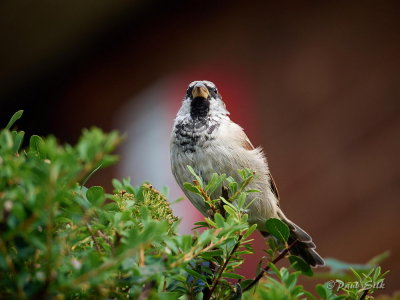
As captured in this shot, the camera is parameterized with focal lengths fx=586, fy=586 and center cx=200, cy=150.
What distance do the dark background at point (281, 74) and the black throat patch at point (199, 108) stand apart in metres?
1.30

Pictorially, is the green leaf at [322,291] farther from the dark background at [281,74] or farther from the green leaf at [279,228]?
the dark background at [281,74]

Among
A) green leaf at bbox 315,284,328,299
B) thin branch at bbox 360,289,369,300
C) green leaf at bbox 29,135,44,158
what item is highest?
green leaf at bbox 29,135,44,158

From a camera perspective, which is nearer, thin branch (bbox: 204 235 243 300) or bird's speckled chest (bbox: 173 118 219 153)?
thin branch (bbox: 204 235 243 300)

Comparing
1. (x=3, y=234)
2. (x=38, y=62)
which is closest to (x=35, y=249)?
(x=3, y=234)

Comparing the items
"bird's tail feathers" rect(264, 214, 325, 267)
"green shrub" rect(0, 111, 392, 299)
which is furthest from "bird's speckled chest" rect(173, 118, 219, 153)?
"green shrub" rect(0, 111, 392, 299)

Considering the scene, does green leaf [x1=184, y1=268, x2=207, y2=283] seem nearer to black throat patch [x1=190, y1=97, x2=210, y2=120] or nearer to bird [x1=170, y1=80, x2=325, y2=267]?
bird [x1=170, y1=80, x2=325, y2=267]

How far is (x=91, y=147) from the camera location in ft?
1.60

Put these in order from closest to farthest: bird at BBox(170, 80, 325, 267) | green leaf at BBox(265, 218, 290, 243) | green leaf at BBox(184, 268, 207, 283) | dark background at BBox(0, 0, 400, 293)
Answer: green leaf at BBox(184, 268, 207, 283) < green leaf at BBox(265, 218, 290, 243) < bird at BBox(170, 80, 325, 267) < dark background at BBox(0, 0, 400, 293)

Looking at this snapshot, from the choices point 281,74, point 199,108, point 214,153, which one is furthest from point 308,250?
point 281,74

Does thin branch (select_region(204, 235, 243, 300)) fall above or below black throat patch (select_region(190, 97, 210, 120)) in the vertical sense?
below

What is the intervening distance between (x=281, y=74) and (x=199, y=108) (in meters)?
1.53

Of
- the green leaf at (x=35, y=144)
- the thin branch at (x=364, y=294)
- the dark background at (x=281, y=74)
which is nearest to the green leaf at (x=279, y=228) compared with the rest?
the thin branch at (x=364, y=294)

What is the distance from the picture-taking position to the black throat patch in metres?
1.92

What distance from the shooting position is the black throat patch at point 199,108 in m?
1.92
